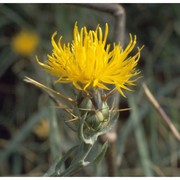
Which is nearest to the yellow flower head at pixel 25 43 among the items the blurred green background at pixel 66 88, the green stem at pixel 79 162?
the blurred green background at pixel 66 88

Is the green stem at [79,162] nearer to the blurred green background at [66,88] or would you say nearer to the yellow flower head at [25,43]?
the blurred green background at [66,88]

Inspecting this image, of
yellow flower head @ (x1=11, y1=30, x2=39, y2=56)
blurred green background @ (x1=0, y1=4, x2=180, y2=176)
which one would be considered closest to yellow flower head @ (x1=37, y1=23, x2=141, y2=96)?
blurred green background @ (x1=0, y1=4, x2=180, y2=176)

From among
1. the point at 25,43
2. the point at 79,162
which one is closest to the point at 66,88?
the point at 25,43

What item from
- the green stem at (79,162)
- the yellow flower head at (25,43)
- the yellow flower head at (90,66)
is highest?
the yellow flower head at (25,43)

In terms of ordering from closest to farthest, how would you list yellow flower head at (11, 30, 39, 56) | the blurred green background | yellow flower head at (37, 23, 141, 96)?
yellow flower head at (37, 23, 141, 96), the blurred green background, yellow flower head at (11, 30, 39, 56)

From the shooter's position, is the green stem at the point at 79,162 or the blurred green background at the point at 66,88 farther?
the blurred green background at the point at 66,88

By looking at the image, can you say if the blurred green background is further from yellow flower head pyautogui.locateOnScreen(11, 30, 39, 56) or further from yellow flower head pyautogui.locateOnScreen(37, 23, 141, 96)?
yellow flower head pyautogui.locateOnScreen(37, 23, 141, 96)
